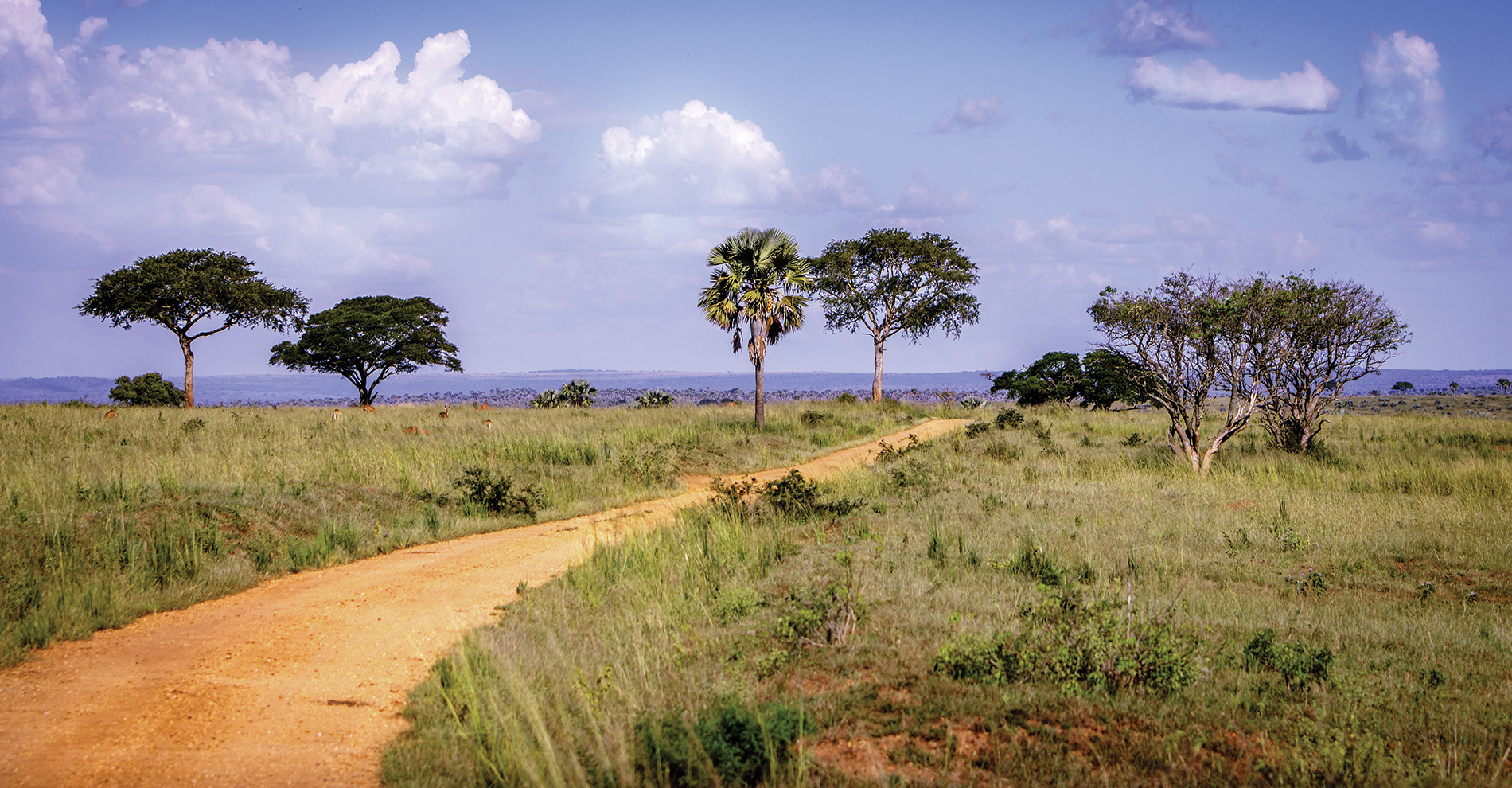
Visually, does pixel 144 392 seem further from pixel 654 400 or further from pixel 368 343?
pixel 654 400

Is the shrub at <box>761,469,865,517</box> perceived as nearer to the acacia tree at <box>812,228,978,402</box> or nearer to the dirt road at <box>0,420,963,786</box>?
the dirt road at <box>0,420,963,786</box>

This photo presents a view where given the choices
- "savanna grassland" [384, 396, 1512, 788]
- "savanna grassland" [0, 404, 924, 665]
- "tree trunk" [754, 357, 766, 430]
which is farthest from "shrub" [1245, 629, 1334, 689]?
"tree trunk" [754, 357, 766, 430]

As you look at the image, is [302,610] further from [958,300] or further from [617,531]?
[958,300]

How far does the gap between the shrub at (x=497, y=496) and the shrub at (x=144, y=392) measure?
162 feet

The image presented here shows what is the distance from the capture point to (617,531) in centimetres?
1115

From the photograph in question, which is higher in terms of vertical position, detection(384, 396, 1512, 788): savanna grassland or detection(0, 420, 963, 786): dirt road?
detection(384, 396, 1512, 788): savanna grassland

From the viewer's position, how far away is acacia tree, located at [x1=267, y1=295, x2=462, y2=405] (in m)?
50.3

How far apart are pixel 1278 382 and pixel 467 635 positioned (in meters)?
21.7

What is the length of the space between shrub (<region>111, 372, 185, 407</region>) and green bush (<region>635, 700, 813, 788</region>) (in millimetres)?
59735

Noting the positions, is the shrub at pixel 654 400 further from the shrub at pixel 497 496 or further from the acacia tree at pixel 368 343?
the shrub at pixel 497 496

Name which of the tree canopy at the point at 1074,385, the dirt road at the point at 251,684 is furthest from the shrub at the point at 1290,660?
the tree canopy at the point at 1074,385

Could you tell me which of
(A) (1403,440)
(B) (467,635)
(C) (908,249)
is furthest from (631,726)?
(C) (908,249)

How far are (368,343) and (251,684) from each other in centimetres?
4969

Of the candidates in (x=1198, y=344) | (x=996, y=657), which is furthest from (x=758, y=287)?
(x=996, y=657)
